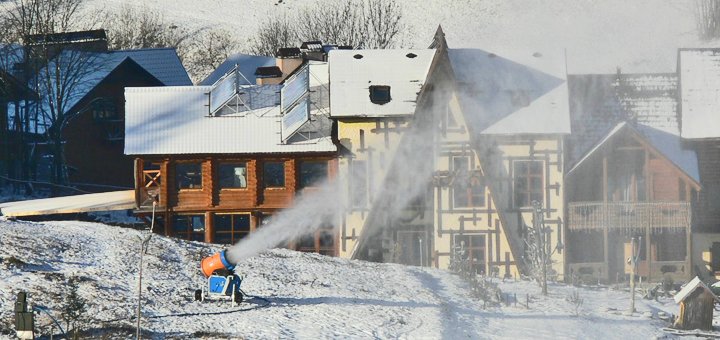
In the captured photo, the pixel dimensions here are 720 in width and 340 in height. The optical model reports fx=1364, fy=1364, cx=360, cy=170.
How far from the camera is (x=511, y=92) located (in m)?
57.2

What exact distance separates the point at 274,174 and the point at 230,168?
1.85 metres

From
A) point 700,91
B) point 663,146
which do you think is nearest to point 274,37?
point 700,91

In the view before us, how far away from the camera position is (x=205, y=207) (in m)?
56.3

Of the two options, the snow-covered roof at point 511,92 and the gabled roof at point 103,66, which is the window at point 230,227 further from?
the gabled roof at point 103,66

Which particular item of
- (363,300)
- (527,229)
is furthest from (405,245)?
(363,300)

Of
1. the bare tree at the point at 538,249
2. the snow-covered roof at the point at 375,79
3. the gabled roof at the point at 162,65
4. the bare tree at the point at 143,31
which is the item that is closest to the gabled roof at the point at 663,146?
the bare tree at the point at 538,249

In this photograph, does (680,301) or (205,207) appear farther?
(205,207)

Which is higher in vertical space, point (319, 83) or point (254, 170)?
point (319, 83)

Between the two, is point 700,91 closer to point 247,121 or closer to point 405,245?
point 405,245

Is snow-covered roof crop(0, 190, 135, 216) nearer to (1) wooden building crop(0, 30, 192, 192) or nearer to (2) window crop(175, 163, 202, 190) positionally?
(2) window crop(175, 163, 202, 190)

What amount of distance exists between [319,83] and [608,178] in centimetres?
1294

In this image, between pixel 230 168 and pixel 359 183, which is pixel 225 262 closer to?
pixel 359 183

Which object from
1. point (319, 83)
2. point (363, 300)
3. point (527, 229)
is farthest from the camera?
point (319, 83)

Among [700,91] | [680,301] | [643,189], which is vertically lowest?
[680,301]
